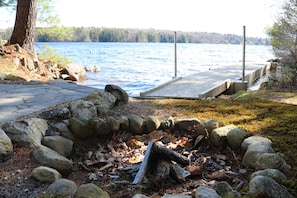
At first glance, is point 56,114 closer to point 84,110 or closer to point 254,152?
point 84,110

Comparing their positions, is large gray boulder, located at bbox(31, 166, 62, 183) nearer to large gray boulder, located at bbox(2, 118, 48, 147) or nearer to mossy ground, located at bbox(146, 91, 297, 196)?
large gray boulder, located at bbox(2, 118, 48, 147)

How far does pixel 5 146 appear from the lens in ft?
8.51

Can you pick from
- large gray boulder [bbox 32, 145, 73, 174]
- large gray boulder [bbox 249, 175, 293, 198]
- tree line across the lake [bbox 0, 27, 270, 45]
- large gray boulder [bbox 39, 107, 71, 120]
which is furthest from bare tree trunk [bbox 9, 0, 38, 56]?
tree line across the lake [bbox 0, 27, 270, 45]

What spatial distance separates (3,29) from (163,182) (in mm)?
11127

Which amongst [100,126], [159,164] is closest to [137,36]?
[100,126]

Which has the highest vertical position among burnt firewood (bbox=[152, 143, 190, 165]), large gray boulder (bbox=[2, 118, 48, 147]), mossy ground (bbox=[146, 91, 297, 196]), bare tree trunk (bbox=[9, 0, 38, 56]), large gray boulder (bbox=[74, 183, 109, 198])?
bare tree trunk (bbox=[9, 0, 38, 56])

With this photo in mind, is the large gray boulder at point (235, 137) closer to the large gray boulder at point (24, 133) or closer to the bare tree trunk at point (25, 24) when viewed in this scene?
the large gray boulder at point (24, 133)

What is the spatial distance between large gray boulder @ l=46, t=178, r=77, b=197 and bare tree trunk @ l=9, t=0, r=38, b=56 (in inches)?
288

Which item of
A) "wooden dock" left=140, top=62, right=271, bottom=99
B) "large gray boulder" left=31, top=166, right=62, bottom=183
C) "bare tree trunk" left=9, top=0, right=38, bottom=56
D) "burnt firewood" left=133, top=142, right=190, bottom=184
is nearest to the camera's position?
"large gray boulder" left=31, top=166, right=62, bottom=183

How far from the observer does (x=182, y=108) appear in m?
4.66

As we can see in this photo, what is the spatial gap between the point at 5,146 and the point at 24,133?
0.99 feet

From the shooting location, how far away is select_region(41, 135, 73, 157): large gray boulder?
294 centimetres

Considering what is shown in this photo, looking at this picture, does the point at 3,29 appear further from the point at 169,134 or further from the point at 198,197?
the point at 198,197

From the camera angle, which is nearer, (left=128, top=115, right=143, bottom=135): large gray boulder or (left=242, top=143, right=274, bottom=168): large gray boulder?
(left=242, top=143, right=274, bottom=168): large gray boulder
